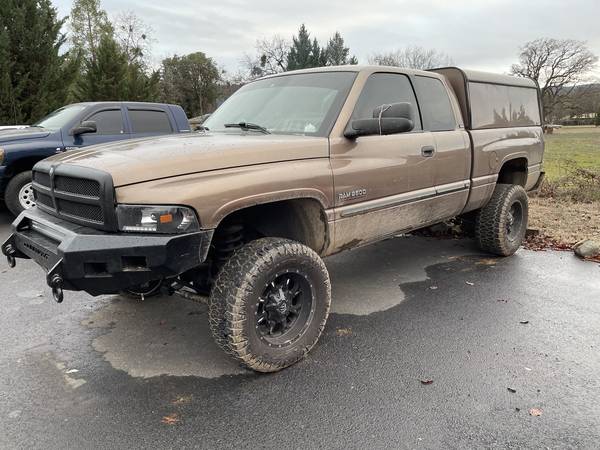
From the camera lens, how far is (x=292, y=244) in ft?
9.95

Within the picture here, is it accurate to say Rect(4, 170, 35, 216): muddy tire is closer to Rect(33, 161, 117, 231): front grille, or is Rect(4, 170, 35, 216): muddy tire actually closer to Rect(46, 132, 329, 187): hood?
Rect(33, 161, 117, 231): front grille

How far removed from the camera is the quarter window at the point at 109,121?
799cm

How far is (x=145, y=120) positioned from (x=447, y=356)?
277 inches

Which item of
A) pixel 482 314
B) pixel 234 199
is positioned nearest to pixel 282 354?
pixel 234 199

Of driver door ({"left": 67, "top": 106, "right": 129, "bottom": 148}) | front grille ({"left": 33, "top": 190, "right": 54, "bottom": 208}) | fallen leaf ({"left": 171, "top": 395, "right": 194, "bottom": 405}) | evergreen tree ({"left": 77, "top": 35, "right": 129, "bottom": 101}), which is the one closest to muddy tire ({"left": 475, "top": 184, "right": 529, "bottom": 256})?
fallen leaf ({"left": 171, "top": 395, "right": 194, "bottom": 405})

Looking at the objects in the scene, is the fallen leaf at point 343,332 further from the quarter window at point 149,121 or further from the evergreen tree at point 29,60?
the evergreen tree at point 29,60

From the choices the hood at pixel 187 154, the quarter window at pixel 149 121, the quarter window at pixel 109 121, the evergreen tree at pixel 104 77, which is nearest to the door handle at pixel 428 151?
the hood at pixel 187 154

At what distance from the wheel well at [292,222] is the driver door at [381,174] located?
136 millimetres

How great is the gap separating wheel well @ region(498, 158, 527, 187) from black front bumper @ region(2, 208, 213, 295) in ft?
14.8

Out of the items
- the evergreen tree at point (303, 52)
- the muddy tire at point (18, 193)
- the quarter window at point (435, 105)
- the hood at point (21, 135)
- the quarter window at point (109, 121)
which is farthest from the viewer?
the evergreen tree at point (303, 52)

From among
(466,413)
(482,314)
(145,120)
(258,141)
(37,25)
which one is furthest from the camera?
(37,25)

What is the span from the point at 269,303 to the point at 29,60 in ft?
54.2

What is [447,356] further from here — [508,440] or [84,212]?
[84,212]

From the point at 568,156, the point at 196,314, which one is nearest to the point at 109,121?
the point at 196,314
